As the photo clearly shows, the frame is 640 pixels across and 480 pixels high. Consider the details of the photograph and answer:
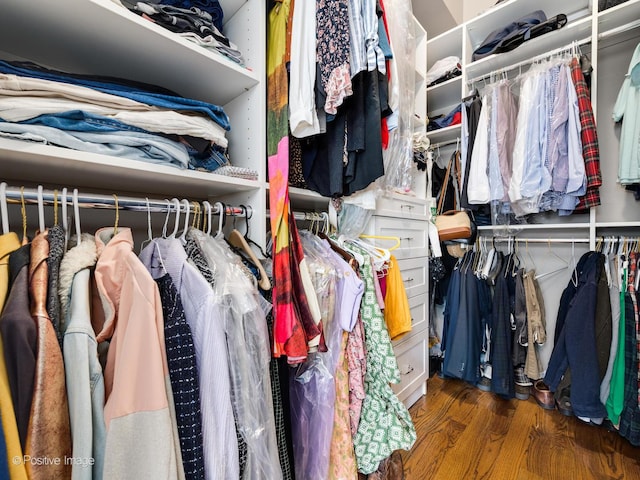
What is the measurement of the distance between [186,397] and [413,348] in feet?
4.24

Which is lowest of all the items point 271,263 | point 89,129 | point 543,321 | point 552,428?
point 552,428

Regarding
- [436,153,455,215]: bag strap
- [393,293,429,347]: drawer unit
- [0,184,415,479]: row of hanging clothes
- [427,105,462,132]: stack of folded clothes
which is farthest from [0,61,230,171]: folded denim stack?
[427,105,462,132]: stack of folded clothes

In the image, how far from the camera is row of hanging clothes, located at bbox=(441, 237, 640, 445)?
120cm

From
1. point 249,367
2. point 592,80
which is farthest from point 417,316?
point 592,80

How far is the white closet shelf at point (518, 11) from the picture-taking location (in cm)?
152

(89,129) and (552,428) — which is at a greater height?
(89,129)

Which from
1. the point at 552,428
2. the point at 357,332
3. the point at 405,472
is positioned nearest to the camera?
the point at 357,332

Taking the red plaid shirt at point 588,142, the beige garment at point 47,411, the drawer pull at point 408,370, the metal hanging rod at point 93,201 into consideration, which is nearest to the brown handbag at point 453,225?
the red plaid shirt at point 588,142

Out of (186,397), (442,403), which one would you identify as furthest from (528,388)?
(186,397)

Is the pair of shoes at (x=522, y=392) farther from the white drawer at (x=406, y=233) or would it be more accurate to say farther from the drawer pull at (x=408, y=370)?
the white drawer at (x=406, y=233)

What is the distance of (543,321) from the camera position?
1.58 metres

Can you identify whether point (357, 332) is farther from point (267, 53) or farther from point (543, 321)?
point (543, 321)

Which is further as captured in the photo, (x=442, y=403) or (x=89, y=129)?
(x=442, y=403)

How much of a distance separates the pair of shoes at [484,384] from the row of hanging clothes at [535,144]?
3.25ft
